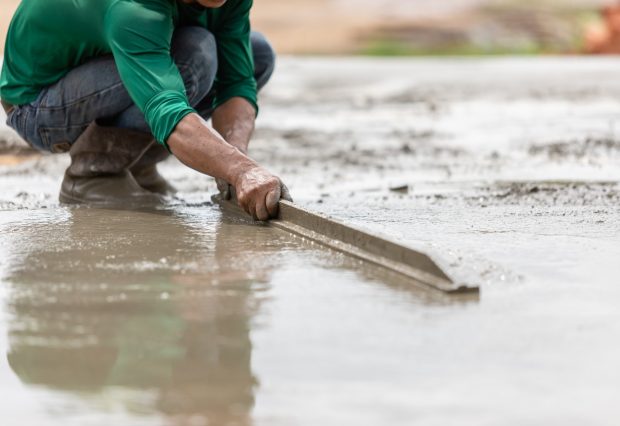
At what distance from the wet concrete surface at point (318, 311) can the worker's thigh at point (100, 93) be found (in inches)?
11.7

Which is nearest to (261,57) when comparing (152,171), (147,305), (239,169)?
(152,171)

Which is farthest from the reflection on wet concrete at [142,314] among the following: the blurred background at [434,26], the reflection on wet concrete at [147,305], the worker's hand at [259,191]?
the blurred background at [434,26]

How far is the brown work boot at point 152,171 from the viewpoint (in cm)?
390

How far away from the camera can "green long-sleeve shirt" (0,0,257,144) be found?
3.13m

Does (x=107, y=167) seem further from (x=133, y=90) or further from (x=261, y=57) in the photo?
(x=261, y=57)

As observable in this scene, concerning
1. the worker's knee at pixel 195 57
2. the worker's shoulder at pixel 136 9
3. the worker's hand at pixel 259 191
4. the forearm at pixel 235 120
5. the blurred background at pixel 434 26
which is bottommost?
the worker's hand at pixel 259 191

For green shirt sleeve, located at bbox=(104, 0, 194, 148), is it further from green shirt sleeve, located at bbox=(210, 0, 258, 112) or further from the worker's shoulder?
green shirt sleeve, located at bbox=(210, 0, 258, 112)

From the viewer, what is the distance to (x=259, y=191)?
310 centimetres

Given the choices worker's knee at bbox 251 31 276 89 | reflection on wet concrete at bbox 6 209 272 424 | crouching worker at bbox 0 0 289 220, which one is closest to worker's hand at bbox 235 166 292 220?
crouching worker at bbox 0 0 289 220

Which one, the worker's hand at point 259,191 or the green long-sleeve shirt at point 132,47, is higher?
the green long-sleeve shirt at point 132,47

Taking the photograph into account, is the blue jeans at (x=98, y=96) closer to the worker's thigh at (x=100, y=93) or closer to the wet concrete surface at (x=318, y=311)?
the worker's thigh at (x=100, y=93)

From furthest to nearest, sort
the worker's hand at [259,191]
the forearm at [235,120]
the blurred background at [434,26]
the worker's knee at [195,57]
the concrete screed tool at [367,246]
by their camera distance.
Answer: the blurred background at [434,26], the forearm at [235,120], the worker's knee at [195,57], the worker's hand at [259,191], the concrete screed tool at [367,246]

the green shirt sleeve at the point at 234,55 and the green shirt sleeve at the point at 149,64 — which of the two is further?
the green shirt sleeve at the point at 234,55

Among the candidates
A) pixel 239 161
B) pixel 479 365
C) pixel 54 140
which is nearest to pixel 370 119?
pixel 54 140
